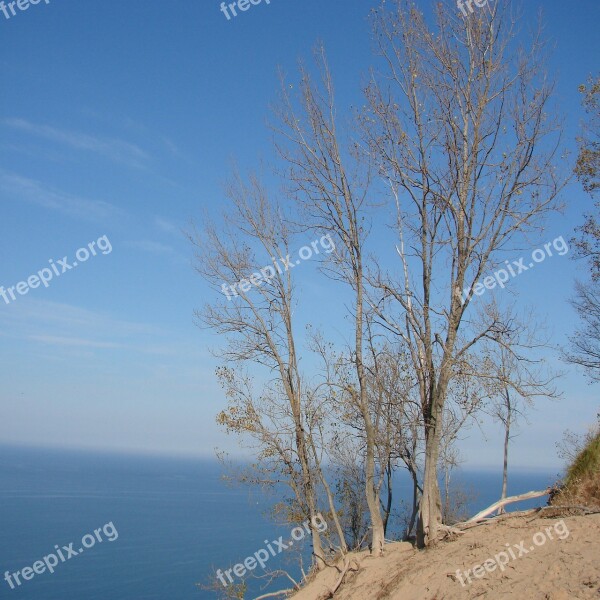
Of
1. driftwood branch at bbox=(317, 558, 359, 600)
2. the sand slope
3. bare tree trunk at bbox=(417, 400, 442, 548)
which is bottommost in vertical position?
driftwood branch at bbox=(317, 558, 359, 600)

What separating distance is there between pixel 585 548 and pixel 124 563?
3786 inches

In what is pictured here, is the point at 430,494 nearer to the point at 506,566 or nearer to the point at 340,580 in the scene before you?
the point at 340,580

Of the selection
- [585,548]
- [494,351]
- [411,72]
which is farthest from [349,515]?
[411,72]

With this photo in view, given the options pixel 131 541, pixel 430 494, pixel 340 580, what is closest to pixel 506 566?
pixel 430 494

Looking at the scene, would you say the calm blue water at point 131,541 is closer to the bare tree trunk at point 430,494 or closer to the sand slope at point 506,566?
the bare tree trunk at point 430,494

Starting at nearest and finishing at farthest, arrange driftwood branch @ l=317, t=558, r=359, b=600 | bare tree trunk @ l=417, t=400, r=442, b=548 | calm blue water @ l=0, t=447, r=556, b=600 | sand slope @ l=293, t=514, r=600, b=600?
sand slope @ l=293, t=514, r=600, b=600, bare tree trunk @ l=417, t=400, r=442, b=548, driftwood branch @ l=317, t=558, r=359, b=600, calm blue water @ l=0, t=447, r=556, b=600

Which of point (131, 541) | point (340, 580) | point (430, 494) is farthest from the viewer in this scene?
point (131, 541)

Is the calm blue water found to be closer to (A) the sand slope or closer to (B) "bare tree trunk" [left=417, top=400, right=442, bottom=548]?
(B) "bare tree trunk" [left=417, top=400, right=442, bottom=548]

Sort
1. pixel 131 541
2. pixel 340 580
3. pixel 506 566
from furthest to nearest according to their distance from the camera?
pixel 131 541 < pixel 340 580 < pixel 506 566

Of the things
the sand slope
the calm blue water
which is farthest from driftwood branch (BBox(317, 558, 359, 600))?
the calm blue water

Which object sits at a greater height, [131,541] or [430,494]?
[430,494]

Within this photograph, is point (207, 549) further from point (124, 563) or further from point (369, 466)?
point (369, 466)

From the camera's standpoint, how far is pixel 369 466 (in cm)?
1462

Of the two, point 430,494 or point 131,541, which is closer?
point 430,494
